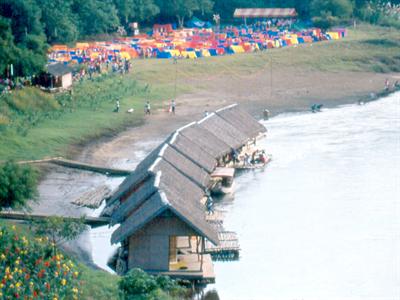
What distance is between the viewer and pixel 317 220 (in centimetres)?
4019

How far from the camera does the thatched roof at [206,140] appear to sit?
147 feet

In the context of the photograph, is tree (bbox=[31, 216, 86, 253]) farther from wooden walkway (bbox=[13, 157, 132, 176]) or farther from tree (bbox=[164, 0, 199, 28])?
tree (bbox=[164, 0, 199, 28])

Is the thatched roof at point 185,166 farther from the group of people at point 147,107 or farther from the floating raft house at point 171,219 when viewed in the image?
the group of people at point 147,107

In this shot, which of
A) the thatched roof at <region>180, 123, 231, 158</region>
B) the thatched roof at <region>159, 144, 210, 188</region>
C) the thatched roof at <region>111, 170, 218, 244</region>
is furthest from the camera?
the thatched roof at <region>180, 123, 231, 158</region>

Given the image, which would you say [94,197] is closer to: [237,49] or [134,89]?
[134,89]

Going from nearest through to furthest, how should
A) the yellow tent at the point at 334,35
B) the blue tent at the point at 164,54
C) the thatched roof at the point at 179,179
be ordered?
the thatched roof at the point at 179,179 < the blue tent at the point at 164,54 < the yellow tent at the point at 334,35

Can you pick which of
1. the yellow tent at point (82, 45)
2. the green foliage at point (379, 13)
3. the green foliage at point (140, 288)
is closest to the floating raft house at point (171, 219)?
Result: the green foliage at point (140, 288)

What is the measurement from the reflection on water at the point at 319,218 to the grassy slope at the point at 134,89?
408 inches

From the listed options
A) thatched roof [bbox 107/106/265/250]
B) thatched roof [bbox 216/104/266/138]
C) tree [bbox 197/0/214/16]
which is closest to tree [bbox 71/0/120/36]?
tree [bbox 197/0/214/16]

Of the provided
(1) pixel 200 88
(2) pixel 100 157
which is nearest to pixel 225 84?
(1) pixel 200 88

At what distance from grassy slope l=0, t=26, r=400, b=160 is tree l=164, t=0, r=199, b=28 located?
656 inches

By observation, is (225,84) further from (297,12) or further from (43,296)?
(43,296)

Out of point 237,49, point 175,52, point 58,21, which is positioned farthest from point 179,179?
point 237,49

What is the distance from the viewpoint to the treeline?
191 feet
